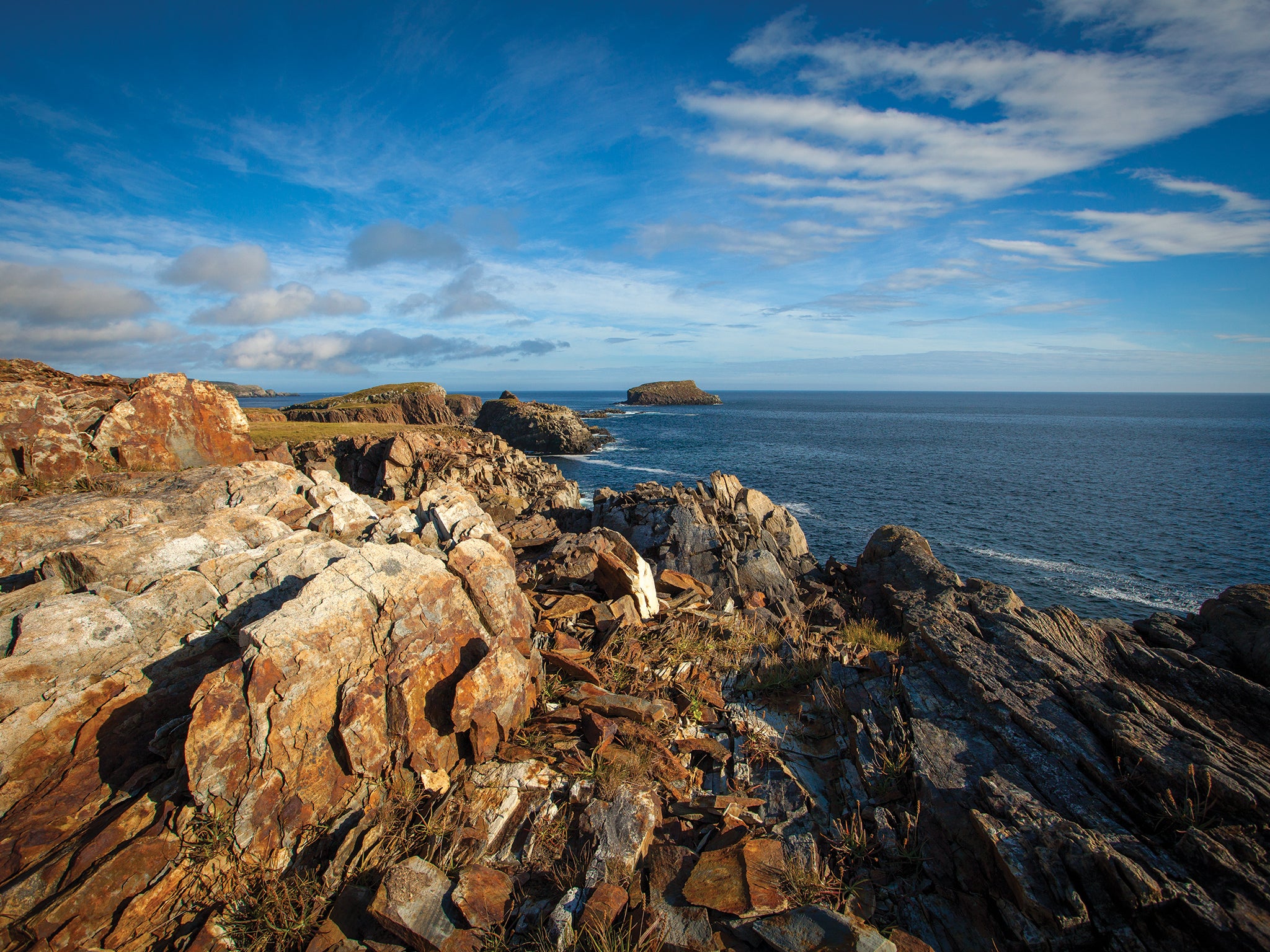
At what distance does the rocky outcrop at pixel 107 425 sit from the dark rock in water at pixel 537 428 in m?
70.2

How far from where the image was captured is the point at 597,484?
5531cm

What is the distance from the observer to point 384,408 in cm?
8112

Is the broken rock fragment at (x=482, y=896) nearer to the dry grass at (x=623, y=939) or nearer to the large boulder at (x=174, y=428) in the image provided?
the dry grass at (x=623, y=939)

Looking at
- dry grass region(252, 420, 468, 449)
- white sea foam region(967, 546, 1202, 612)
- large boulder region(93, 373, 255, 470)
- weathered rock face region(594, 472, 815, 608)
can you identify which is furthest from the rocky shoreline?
dry grass region(252, 420, 468, 449)

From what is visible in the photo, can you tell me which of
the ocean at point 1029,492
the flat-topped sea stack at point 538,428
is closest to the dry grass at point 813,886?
the ocean at point 1029,492

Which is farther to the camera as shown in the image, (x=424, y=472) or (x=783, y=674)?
(x=424, y=472)

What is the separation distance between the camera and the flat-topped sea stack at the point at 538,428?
81875mm

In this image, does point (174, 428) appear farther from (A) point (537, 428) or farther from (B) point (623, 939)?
(A) point (537, 428)

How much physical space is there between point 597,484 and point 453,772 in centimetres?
4985

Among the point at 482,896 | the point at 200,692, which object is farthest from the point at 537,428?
the point at 482,896

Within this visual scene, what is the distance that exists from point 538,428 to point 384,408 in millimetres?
23950

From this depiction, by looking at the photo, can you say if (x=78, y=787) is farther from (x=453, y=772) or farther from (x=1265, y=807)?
(x=1265, y=807)

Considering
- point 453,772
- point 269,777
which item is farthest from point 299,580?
point 453,772

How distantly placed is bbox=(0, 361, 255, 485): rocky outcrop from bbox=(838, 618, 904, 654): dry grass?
13417 mm
